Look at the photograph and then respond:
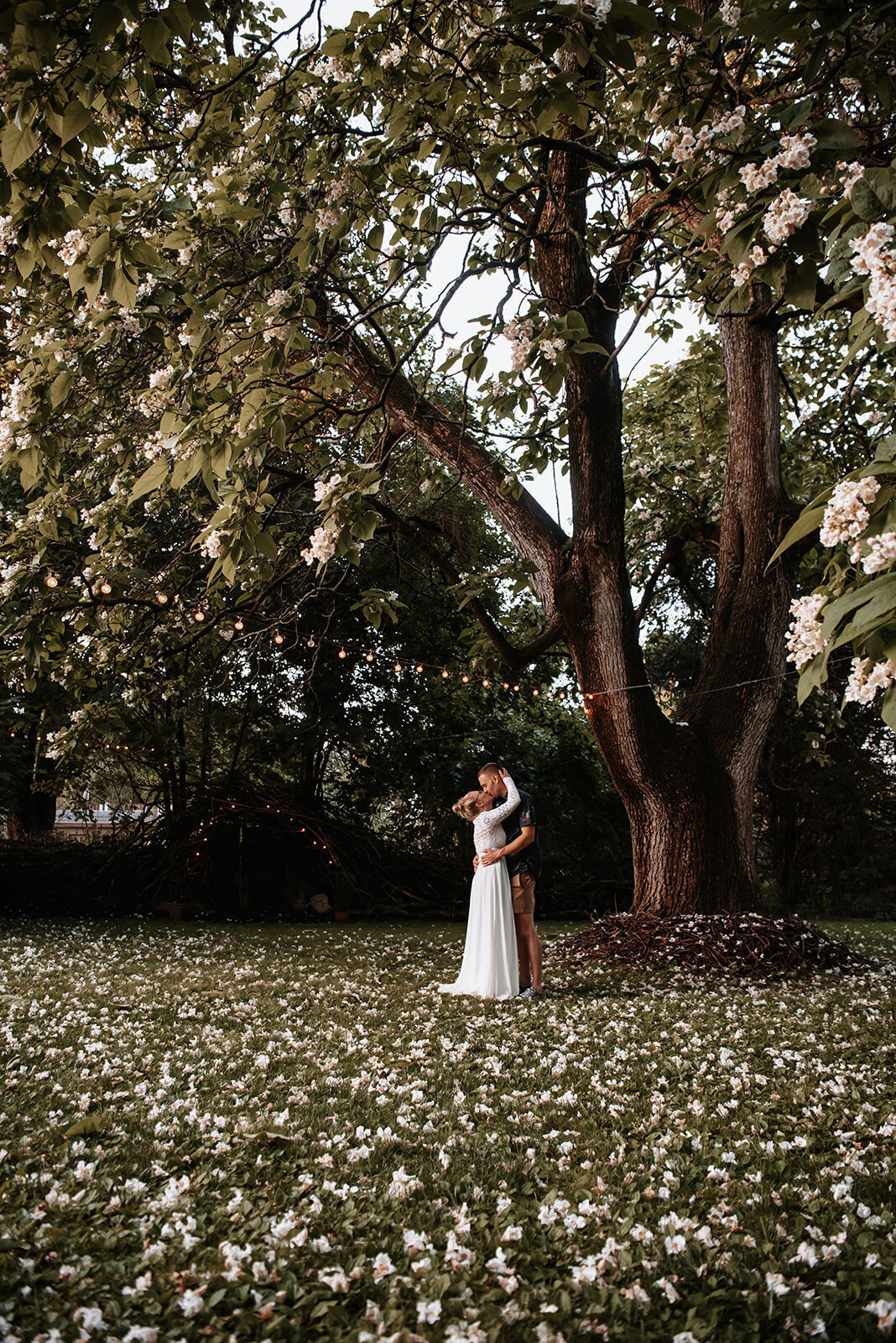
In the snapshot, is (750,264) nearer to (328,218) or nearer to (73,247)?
(328,218)

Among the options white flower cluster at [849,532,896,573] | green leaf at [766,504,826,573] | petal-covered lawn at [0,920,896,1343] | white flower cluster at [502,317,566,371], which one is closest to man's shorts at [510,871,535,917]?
petal-covered lawn at [0,920,896,1343]

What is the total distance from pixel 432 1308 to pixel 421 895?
9604 millimetres

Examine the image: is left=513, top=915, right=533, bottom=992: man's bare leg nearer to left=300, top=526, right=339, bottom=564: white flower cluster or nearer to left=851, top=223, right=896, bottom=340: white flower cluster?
left=300, top=526, right=339, bottom=564: white flower cluster

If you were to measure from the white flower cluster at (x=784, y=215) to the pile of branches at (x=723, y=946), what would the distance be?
17.7 feet

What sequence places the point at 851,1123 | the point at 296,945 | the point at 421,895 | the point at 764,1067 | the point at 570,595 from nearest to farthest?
the point at 851,1123, the point at 764,1067, the point at 570,595, the point at 296,945, the point at 421,895

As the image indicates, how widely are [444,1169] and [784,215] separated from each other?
3041 millimetres

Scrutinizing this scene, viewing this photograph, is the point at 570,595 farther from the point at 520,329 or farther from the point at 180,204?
the point at 180,204

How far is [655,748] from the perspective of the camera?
6.90 m

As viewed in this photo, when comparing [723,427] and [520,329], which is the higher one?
[723,427]

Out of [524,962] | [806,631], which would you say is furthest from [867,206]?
[524,962]

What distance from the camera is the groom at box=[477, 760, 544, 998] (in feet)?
18.6

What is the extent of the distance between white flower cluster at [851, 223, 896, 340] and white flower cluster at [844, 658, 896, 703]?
0.71 metres

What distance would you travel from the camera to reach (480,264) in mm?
4891

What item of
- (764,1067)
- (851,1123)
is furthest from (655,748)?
(851,1123)
